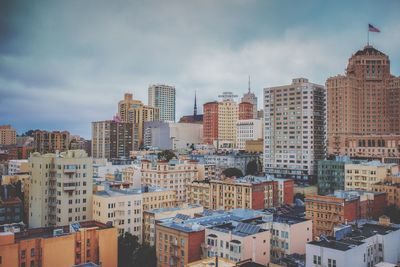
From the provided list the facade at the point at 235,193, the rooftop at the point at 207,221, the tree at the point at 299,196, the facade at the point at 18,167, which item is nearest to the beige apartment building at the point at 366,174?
the tree at the point at 299,196

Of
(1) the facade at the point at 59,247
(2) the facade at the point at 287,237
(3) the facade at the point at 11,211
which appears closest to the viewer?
(1) the facade at the point at 59,247

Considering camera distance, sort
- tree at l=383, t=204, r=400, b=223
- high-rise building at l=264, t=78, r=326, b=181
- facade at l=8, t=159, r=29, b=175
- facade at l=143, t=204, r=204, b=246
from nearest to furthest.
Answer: facade at l=143, t=204, r=204, b=246 → tree at l=383, t=204, r=400, b=223 → facade at l=8, t=159, r=29, b=175 → high-rise building at l=264, t=78, r=326, b=181

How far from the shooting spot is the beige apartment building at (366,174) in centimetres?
9881

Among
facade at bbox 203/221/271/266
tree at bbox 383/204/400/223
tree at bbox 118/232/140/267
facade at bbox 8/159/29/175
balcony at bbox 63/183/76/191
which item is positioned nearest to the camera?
facade at bbox 203/221/271/266

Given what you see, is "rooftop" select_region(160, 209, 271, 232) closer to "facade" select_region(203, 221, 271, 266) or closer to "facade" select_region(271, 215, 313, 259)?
"facade" select_region(203, 221, 271, 266)

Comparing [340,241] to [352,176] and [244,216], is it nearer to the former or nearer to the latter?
[244,216]

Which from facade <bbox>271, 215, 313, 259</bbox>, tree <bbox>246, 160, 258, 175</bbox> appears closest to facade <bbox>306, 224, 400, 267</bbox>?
facade <bbox>271, 215, 313, 259</bbox>

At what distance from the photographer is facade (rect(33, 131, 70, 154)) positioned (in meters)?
187

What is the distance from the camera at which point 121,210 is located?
75.8 meters

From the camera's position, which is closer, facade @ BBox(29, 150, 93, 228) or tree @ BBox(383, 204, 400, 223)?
facade @ BBox(29, 150, 93, 228)

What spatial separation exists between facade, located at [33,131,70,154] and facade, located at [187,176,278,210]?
105511 mm

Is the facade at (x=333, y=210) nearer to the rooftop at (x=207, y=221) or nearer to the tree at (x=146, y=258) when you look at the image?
the rooftop at (x=207, y=221)

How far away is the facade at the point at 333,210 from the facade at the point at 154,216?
73.8 feet

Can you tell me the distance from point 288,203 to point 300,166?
47.4 meters
